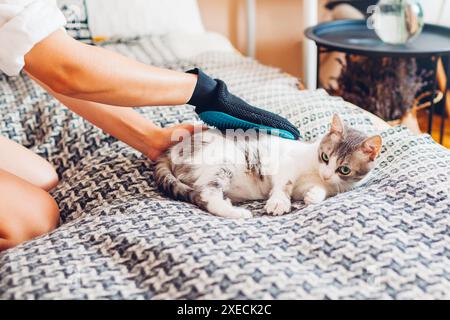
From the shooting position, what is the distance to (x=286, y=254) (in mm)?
875

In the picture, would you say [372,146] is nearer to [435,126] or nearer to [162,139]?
[162,139]

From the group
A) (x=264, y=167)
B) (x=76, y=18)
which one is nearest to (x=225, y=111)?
(x=264, y=167)

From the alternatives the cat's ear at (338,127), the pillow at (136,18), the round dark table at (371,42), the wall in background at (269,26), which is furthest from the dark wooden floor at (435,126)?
the cat's ear at (338,127)

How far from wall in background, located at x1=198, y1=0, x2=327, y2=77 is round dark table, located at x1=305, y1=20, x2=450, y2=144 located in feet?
1.75

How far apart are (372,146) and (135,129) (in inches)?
21.9

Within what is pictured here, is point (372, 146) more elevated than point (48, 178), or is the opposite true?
point (372, 146)

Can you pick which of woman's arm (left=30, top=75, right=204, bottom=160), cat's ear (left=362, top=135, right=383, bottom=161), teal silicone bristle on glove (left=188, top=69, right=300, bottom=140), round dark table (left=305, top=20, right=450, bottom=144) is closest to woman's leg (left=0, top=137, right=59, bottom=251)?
woman's arm (left=30, top=75, right=204, bottom=160)

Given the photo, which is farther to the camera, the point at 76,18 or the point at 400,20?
the point at 76,18

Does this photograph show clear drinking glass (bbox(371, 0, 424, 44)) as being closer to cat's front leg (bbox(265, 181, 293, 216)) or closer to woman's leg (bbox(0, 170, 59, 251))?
cat's front leg (bbox(265, 181, 293, 216))

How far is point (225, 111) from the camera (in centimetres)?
114

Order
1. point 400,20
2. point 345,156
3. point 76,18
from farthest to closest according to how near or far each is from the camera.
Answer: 1. point 76,18
2. point 400,20
3. point 345,156

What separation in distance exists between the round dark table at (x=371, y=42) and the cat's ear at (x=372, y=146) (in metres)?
0.73

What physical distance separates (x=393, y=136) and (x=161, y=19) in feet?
3.90
